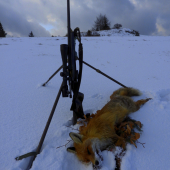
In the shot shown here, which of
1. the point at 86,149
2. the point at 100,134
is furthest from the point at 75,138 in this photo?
the point at 100,134

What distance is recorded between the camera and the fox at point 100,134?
1.70 meters

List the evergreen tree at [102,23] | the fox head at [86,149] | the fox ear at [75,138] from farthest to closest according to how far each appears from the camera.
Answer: the evergreen tree at [102,23]
the fox ear at [75,138]
the fox head at [86,149]

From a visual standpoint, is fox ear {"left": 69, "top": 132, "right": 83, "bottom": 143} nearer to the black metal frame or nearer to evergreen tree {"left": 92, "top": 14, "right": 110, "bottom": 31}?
the black metal frame

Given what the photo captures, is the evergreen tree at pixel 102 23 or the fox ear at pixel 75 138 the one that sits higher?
the evergreen tree at pixel 102 23

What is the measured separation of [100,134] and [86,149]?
365 millimetres

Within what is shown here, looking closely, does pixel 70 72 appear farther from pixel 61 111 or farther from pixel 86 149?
pixel 86 149

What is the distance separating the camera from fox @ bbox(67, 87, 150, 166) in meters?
1.70

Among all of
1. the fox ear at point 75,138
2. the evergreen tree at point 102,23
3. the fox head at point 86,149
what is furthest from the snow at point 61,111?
the evergreen tree at point 102,23

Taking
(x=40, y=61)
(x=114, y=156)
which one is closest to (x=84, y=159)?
(x=114, y=156)

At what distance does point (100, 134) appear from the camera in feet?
6.48

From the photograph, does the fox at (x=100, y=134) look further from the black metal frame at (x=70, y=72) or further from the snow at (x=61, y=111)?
the black metal frame at (x=70, y=72)

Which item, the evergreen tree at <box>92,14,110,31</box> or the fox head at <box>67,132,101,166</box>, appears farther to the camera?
the evergreen tree at <box>92,14,110,31</box>

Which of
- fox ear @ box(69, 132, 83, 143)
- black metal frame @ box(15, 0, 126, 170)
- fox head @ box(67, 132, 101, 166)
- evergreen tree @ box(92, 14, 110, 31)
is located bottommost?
fox head @ box(67, 132, 101, 166)

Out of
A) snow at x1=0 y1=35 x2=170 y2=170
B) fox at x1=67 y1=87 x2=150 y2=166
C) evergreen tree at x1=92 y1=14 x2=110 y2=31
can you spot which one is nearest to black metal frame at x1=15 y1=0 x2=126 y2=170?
snow at x1=0 y1=35 x2=170 y2=170
